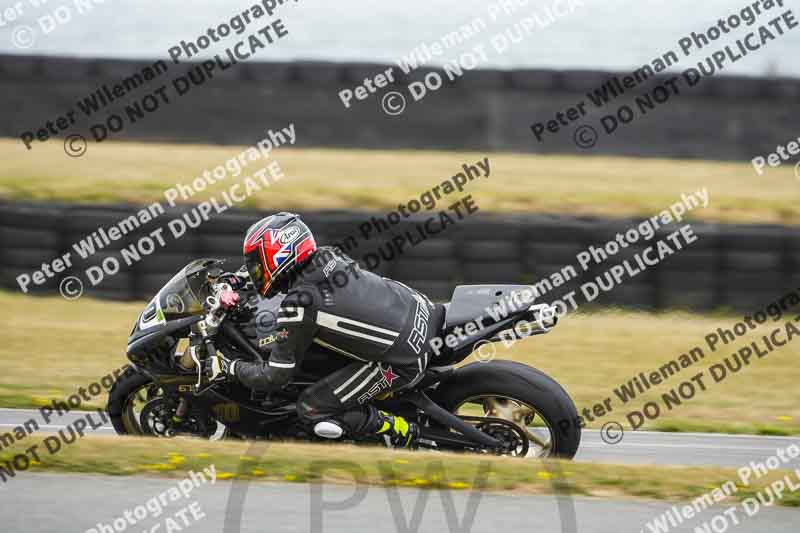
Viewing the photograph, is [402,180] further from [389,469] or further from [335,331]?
[389,469]

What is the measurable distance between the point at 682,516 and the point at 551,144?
1113 centimetres

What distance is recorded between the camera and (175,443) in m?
6.18

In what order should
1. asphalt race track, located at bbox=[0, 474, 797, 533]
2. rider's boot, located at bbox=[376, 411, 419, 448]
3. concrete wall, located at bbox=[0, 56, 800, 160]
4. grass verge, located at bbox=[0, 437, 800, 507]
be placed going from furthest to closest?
concrete wall, located at bbox=[0, 56, 800, 160], rider's boot, located at bbox=[376, 411, 419, 448], grass verge, located at bbox=[0, 437, 800, 507], asphalt race track, located at bbox=[0, 474, 797, 533]

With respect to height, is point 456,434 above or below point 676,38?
below

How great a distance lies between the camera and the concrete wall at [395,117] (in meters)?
15.7

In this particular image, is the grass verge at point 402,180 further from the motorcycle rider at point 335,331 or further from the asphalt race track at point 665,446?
the motorcycle rider at point 335,331

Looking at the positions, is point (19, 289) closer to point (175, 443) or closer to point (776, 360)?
point (175, 443)

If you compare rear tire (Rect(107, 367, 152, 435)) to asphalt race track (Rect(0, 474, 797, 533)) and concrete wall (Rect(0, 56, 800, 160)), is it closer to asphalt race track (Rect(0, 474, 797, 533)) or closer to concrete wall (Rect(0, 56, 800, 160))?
asphalt race track (Rect(0, 474, 797, 533))

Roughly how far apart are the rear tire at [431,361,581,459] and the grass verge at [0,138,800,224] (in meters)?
6.35

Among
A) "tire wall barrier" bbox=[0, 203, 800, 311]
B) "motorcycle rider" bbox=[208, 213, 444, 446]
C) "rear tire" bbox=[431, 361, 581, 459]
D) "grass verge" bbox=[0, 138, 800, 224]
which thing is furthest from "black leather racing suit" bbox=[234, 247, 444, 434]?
"grass verge" bbox=[0, 138, 800, 224]

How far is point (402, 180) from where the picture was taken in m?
14.8

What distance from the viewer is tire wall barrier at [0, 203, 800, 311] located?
11125 millimetres

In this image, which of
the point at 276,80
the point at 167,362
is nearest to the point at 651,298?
the point at 167,362

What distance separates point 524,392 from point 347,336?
42.0 inches
